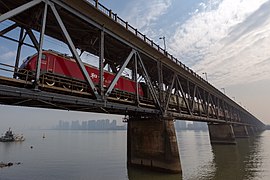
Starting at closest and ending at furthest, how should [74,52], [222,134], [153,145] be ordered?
[74,52] → [153,145] → [222,134]

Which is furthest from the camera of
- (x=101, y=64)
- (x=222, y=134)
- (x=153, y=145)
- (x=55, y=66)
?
(x=222, y=134)

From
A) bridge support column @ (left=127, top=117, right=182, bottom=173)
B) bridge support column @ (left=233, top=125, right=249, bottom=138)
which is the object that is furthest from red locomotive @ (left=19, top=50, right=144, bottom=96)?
bridge support column @ (left=233, top=125, right=249, bottom=138)

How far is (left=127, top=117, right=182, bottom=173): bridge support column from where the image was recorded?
2223 centimetres

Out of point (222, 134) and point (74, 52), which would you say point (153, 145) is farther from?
point (222, 134)

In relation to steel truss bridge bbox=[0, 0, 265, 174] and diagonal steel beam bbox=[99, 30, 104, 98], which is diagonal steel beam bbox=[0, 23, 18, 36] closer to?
steel truss bridge bbox=[0, 0, 265, 174]

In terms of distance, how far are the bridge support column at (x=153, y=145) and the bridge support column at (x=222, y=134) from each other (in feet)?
137

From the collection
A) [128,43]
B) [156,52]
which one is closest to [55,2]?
[128,43]

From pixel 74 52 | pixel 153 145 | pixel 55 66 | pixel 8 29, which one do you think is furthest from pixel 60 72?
pixel 153 145

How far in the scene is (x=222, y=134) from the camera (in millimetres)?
59625

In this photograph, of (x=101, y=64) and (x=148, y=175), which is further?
(x=148, y=175)

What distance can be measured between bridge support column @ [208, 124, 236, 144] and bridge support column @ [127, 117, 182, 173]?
4171 centimetres

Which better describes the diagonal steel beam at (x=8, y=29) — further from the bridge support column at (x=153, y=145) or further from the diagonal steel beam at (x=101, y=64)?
the bridge support column at (x=153, y=145)

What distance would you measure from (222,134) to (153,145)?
44268mm

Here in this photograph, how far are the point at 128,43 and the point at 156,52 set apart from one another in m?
6.01
